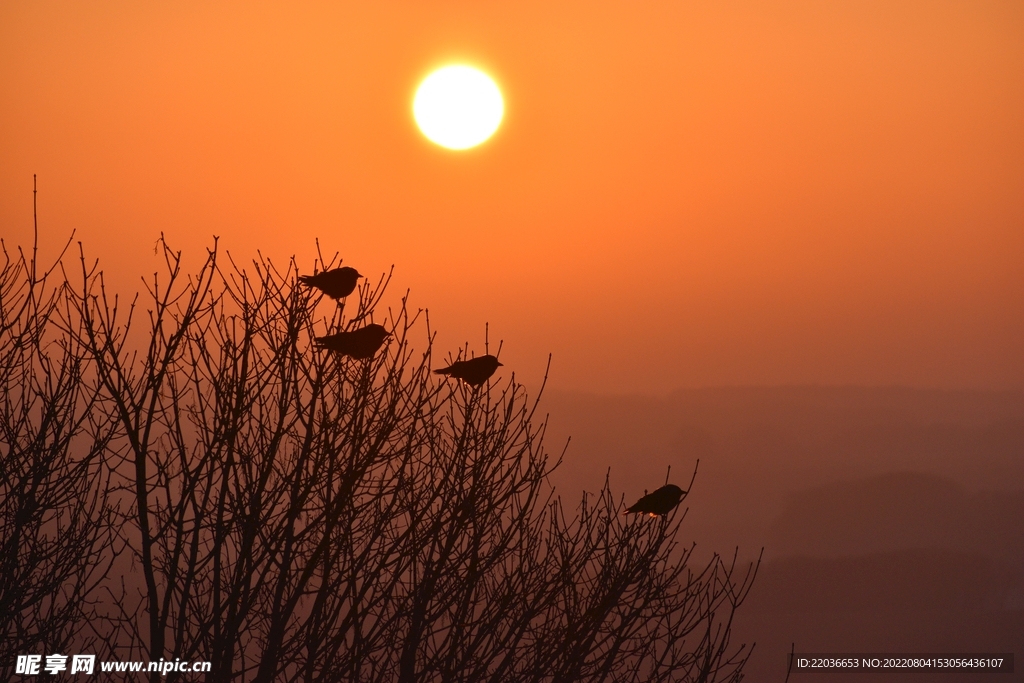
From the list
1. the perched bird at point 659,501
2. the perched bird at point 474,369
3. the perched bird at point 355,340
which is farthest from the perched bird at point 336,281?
the perched bird at point 659,501

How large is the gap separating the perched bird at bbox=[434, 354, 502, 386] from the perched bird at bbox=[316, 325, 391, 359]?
26.0 inches

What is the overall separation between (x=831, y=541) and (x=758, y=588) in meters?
2.03

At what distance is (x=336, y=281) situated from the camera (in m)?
4.79

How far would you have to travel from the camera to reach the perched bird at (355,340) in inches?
181

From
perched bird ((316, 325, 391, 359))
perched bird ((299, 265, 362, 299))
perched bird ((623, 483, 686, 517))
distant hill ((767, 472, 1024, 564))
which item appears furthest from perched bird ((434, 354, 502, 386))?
distant hill ((767, 472, 1024, 564))

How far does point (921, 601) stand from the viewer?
60.1 feet

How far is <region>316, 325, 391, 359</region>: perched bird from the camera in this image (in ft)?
15.0

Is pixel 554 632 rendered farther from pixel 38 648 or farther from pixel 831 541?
pixel 831 541

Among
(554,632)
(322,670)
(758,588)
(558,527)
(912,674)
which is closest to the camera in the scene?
(322,670)

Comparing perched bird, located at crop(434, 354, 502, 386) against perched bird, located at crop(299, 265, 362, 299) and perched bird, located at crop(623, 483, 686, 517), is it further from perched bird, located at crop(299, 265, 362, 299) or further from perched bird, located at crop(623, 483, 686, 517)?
perched bird, located at crop(623, 483, 686, 517)

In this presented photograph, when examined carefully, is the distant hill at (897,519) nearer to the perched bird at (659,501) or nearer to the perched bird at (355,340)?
the perched bird at (659,501)

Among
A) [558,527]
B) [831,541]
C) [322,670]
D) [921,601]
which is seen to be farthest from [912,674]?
[322,670]

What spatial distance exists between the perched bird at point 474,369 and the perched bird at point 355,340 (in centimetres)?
66

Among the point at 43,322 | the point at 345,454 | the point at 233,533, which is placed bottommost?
the point at 233,533
